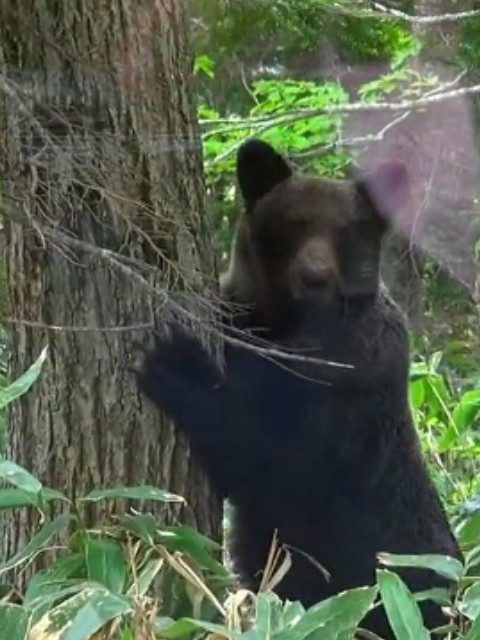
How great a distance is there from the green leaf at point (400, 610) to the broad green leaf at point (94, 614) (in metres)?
0.42

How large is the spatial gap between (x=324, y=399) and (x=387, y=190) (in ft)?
2.52

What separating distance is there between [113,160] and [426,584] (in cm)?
194

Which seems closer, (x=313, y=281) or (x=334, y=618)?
(x=334, y=618)

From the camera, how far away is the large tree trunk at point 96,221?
311 cm

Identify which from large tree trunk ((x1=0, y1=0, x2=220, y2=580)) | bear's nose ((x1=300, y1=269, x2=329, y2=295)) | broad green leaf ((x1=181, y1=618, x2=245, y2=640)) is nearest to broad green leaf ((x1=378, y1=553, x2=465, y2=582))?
broad green leaf ((x1=181, y1=618, x2=245, y2=640))

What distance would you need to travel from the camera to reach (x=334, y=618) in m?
2.05

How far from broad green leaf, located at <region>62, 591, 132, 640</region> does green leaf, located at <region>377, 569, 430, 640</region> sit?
0.42 m

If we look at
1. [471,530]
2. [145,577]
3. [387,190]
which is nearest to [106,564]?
[145,577]

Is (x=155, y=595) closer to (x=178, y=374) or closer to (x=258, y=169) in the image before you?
(x=178, y=374)

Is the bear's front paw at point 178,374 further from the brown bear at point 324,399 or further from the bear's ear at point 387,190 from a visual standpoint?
the bear's ear at point 387,190

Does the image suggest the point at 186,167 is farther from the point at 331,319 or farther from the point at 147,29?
the point at 331,319

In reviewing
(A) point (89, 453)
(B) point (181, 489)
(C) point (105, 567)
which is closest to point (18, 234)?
Result: (A) point (89, 453)

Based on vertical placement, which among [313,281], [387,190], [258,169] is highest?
[258,169]

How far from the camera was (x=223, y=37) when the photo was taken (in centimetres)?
471
